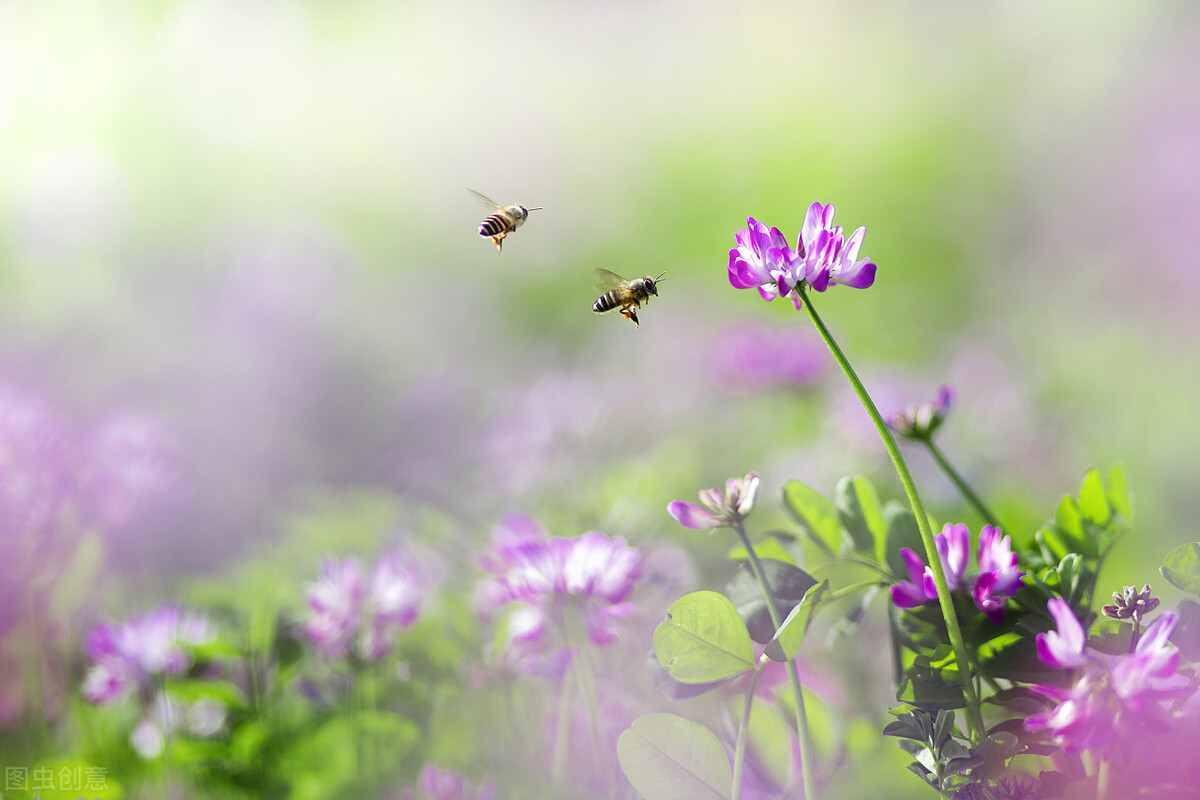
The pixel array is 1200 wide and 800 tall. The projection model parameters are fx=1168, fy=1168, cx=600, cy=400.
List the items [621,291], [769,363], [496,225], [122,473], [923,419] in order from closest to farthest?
[923,419] < [621,291] < [122,473] < [496,225] < [769,363]

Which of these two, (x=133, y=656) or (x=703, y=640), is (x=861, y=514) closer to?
(x=703, y=640)

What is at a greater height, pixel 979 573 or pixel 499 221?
pixel 499 221

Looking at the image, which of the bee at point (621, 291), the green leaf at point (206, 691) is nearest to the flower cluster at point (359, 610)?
the green leaf at point (206, 691)

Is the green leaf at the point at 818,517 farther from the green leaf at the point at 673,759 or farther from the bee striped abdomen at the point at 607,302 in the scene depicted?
the bee striped abdomen at the point at 607,302

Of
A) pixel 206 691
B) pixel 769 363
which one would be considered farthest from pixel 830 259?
pixel 769 363

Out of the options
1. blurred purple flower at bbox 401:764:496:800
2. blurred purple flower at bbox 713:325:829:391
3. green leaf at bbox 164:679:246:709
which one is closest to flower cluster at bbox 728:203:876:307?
blurred purple flower at bbox 401:764:496:800

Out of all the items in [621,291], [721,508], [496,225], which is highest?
[496,225]

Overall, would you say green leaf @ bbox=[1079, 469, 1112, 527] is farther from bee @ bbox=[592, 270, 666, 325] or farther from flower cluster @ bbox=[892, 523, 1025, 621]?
bee @ bbox=[592, 270, 666, 325]
